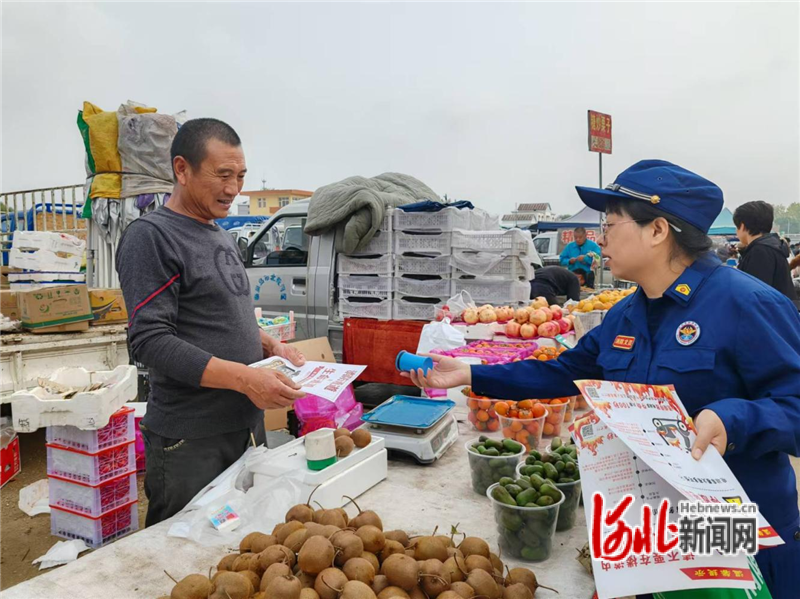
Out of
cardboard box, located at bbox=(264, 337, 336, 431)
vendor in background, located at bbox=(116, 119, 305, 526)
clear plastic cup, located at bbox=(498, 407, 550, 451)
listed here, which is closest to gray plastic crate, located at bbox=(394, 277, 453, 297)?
cardboard box, located at bbox=(264, 337, 336, 431)

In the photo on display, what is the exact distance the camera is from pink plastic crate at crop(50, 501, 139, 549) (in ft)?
10.7

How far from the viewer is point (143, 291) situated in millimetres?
1924

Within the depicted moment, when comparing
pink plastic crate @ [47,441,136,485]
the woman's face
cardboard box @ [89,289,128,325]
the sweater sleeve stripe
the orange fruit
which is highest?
the woman's face

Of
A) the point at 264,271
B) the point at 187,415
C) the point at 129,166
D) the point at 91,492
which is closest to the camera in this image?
the point at 187,415

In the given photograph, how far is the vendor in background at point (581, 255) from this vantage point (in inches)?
340

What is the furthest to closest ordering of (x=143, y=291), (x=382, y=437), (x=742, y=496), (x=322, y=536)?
1. (x=382, y=437)
2. (x=143, y=291)
3. (x=322, y=536)
4. (x=742, y=496)

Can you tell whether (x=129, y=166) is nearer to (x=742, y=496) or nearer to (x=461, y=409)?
(x=461, y=409)

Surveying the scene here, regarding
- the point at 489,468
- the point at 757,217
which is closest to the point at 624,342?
the point at 489,468

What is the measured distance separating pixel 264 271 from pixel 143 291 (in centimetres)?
529

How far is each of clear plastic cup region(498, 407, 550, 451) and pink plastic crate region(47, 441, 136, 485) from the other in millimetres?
2453

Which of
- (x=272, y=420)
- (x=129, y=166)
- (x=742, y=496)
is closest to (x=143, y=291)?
(x=742, y=496)

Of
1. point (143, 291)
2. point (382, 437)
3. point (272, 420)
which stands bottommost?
point (272, 420)

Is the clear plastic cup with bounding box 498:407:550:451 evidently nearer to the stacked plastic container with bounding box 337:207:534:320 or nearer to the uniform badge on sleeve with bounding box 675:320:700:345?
the uniform badge on sleeve with bounding box 675:320:700:345

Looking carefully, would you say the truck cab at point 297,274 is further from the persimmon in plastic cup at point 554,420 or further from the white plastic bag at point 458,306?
the persimmon in plastic cup at point 554,420
